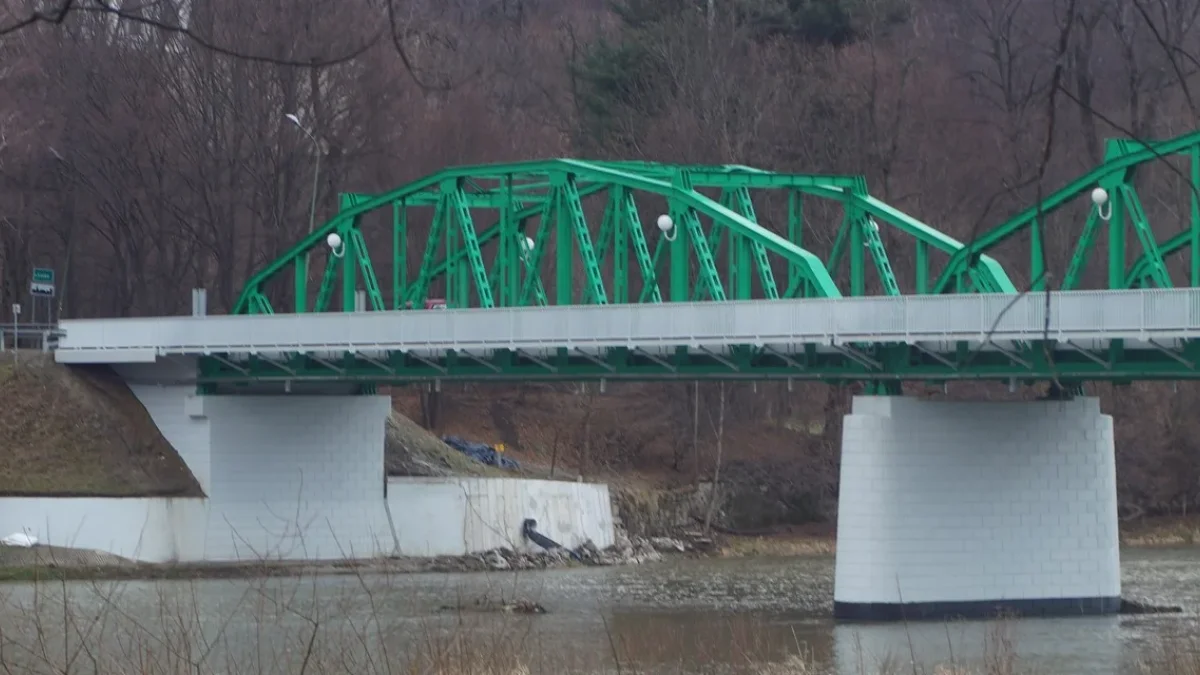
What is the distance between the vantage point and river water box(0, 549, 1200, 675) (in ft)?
85.3

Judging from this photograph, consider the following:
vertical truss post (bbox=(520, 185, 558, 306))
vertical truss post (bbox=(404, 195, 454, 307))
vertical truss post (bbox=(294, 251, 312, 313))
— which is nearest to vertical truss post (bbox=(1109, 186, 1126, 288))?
vertical truss post (bbox=(520, 185, 558, 306))

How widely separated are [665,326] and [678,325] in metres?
0.34

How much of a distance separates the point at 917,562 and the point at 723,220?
1008 cm

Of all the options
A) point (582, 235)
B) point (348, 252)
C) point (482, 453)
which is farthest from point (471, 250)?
point (482, 453)

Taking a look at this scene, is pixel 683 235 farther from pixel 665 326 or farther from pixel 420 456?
pixel 420 456

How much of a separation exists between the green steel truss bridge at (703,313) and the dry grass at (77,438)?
3.93ft

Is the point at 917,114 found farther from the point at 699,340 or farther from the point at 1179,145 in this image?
the point at 1179,145

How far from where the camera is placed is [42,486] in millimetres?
56625

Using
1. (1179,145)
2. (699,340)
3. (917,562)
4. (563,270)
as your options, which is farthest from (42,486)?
(1179,145)

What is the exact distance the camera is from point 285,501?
60.2 m

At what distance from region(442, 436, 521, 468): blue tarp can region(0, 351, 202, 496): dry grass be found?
51.4 ft

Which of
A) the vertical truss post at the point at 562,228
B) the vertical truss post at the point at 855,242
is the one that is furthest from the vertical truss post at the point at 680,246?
the vertical truss post at the point at 855,242

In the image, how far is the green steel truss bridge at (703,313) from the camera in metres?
41.2

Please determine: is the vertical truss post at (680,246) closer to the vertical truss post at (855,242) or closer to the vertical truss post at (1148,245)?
the vertical truss post at (855,242)
